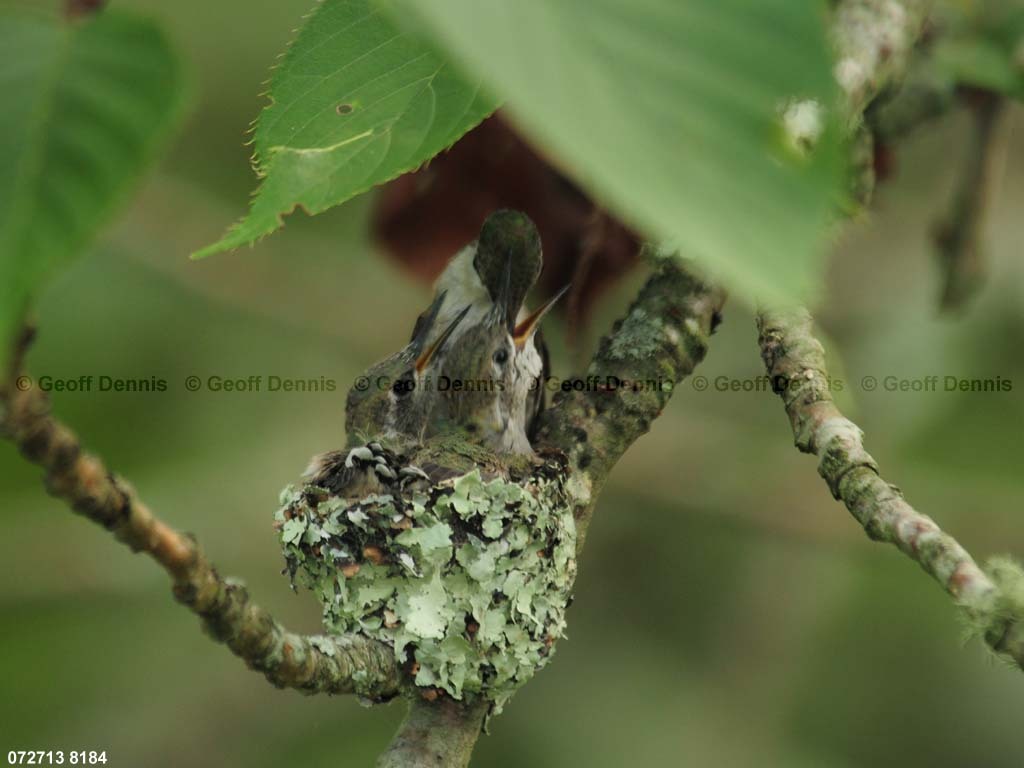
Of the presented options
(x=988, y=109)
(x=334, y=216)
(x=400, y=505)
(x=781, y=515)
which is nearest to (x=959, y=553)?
(x=400, y=505)

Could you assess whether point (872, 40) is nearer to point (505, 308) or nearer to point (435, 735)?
point (505, 308)

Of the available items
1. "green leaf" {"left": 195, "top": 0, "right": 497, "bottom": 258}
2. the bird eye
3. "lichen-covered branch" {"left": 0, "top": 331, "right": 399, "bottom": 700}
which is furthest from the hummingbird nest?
"green leaf" {"left": 195, "top": 0, "right": 497, "bottom": 258}

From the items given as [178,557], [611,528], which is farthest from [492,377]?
[611,528]

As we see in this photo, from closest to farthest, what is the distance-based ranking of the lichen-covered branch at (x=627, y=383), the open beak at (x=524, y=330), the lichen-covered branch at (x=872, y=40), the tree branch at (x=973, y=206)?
the lichen-covered branch at (x=627, y=383), the lichen-covered branch at (x=872, y=40), the open beak at (x=524, y=330), the tree branch at (x=973, y=206)

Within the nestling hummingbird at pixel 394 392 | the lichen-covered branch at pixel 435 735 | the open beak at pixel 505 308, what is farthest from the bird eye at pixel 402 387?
the lichen-covered branch at pixel 435 735

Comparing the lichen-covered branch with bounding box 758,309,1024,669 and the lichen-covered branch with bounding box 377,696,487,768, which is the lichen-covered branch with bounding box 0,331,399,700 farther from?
the lichen-covered branch with bounding box 758,309,1024,669

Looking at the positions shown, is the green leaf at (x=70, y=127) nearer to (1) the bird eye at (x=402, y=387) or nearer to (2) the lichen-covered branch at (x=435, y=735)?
(2) the lichen-covered branch at (x=435, y=735)
